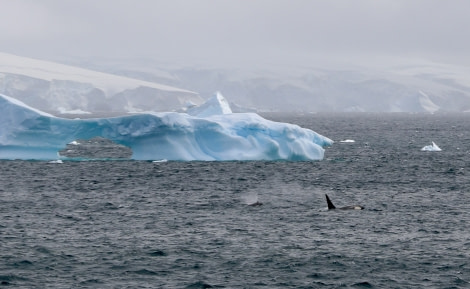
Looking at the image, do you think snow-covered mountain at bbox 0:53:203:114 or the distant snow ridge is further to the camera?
snow-covered mountain at bbox 0:53:203:114

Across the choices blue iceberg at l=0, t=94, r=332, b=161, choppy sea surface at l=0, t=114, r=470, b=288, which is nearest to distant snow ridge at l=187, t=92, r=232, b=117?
blue iceberg at l=0, t=94, r=332, b=161

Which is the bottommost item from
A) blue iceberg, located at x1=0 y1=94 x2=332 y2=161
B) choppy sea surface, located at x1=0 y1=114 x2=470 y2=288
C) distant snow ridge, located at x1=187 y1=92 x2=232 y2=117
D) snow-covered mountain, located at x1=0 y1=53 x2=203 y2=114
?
choppy sea surface, located at x1=0 y1=114 x2=470 y2=288

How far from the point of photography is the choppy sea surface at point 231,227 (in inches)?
880

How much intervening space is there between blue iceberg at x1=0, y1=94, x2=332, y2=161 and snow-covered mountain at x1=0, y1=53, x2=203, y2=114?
4294 inches

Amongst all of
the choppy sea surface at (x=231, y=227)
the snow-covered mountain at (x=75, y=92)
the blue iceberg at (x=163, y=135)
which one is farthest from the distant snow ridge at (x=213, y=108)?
the snow-covered mountain at (x=75, y=92)

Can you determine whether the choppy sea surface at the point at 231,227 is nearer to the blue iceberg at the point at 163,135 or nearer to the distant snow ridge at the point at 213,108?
the blue iceberg at the point at 163,135

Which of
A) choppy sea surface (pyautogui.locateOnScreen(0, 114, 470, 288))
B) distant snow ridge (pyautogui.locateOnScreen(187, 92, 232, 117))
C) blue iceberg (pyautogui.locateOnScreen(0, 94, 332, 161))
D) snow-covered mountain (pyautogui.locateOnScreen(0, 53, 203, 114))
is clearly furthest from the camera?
snow-covered mountain (pyautogui.locateOnScreen(0, 53, 203, 114))

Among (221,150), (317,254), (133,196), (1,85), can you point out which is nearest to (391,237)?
(317,254)

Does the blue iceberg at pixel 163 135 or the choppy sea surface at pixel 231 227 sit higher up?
the blue iceberg at pixel 163 135

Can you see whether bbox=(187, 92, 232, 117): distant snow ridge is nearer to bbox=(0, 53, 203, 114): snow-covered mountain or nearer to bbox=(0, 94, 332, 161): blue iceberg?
bbox=(0, 94, 332, 161): blue iceberg

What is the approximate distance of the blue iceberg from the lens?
158 feet

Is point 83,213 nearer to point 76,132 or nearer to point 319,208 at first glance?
point 319,208

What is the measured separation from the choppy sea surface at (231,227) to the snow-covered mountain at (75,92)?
117239 mm

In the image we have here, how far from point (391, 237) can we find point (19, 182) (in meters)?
21.2
